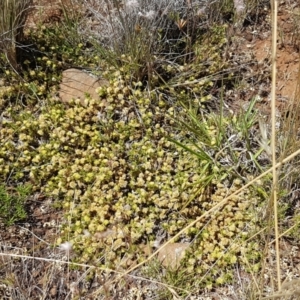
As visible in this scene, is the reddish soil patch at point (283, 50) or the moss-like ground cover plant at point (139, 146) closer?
the moss-like ground cover plant at point (139, 146)

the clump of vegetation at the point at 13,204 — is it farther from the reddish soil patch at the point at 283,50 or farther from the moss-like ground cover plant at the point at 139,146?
the reddish soil patch at the point at 283,50

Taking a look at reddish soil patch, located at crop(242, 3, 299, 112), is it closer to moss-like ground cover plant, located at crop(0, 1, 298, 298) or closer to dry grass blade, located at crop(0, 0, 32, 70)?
moss-like ground cover plant, located at crop(0, 1, 298, 298)

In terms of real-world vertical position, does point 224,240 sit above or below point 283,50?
below

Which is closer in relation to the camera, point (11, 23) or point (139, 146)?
point (139, 146)

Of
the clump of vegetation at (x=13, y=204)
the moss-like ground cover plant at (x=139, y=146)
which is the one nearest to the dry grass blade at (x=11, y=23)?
the moss-like ground cover plant at (x=139, y=146)

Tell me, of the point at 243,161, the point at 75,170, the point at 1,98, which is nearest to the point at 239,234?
the point at 243,161

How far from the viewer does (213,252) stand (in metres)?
2.12

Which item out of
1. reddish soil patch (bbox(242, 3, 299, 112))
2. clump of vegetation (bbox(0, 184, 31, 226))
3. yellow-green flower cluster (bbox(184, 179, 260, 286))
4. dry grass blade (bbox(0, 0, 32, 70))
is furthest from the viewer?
reddish soil patch (bbox(242, 3, 299, 112))

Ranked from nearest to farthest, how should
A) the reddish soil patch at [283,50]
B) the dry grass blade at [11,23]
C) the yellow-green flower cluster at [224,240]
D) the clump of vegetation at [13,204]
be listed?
1. the yellow-green flower cluster at [224,240]
2. the clump of vegetation at [13,204]
3. the dry grass blade at [11,23]
4. the reddish soil patch at [283,50]

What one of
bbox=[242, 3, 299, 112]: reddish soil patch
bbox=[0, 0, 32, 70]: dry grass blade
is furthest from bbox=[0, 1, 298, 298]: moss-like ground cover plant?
bbox=[242, 3, 299, 112]: reddish soil patch

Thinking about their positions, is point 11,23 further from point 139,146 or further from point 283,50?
point 283,50

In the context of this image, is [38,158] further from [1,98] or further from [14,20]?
[14,20]

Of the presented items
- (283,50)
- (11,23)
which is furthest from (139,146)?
(283,50)

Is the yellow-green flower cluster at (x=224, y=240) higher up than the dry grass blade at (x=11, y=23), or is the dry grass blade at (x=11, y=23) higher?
the dry grass blade at (x=11, y=23)
